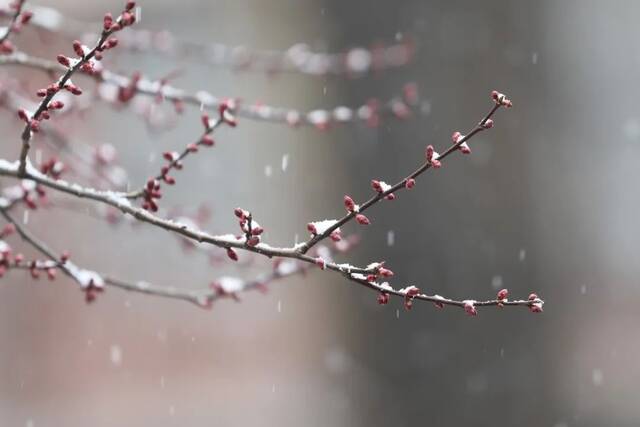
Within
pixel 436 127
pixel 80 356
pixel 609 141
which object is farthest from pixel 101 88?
pixel 80 356

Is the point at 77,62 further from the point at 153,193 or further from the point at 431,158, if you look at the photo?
the point at 431,158

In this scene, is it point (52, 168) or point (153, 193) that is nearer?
point (153, 193)

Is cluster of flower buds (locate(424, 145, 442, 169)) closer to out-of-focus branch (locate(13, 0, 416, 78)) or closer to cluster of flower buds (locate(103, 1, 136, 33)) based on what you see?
cluster of flower buds (locate(103, 1, 136, 33))

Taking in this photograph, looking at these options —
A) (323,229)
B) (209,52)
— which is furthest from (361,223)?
(209,52)

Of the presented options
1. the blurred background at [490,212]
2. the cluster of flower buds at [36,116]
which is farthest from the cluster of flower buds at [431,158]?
the blurred background at [490,212]

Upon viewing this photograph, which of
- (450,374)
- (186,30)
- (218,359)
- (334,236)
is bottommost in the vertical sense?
(334,236)

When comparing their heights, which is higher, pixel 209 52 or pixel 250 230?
pixel 209 52

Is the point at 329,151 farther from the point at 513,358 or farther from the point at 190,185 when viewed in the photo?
the point at 190,185

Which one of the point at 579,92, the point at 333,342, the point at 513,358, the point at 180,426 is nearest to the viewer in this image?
the point at 513,358

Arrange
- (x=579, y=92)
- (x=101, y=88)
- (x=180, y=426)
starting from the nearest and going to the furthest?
(x=101, y=88) → (x=579, y=92) → (x=180, y=426)
